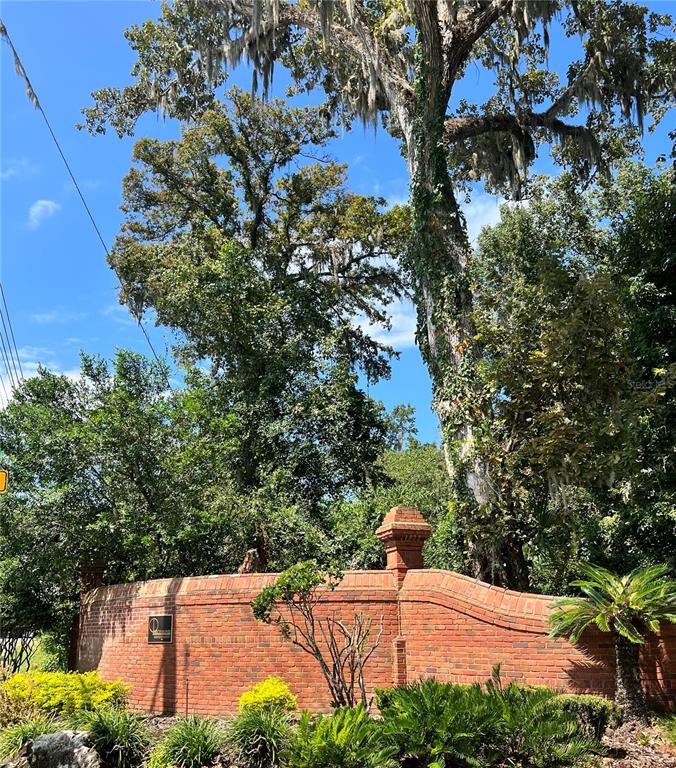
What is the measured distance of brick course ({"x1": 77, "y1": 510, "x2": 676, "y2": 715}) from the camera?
7574 millimetres

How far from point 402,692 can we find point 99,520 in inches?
310

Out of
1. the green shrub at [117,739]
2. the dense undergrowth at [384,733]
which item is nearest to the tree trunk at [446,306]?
the dense undergrowth at [384,733]

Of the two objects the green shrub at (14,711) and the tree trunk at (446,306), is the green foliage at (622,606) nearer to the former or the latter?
the tree trunk at (446,306)

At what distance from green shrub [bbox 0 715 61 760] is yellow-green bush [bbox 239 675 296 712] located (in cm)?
228

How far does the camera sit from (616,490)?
534 inches

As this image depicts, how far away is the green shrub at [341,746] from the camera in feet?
17.6

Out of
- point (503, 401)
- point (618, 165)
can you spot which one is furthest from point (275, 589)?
point (618, 165)

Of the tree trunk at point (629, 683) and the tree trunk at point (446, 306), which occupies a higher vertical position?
the tree trunk at point (446, 306)

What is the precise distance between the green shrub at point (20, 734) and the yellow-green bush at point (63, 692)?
0.64 metres

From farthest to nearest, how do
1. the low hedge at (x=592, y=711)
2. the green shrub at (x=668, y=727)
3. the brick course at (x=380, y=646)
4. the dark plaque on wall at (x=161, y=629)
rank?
the dark plaque on wall at (x=161, y=629), the brick course at (x=380, y=646), the low hedge at (x=592, y=711), the green shrub at (x=668, y=727)

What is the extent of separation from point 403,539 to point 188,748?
421 centimetres

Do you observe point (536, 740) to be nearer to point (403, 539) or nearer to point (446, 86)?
point (403, 539)

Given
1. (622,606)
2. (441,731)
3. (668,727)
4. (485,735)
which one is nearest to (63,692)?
(441,731)

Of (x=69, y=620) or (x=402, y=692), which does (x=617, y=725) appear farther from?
(x=69, y=620)
